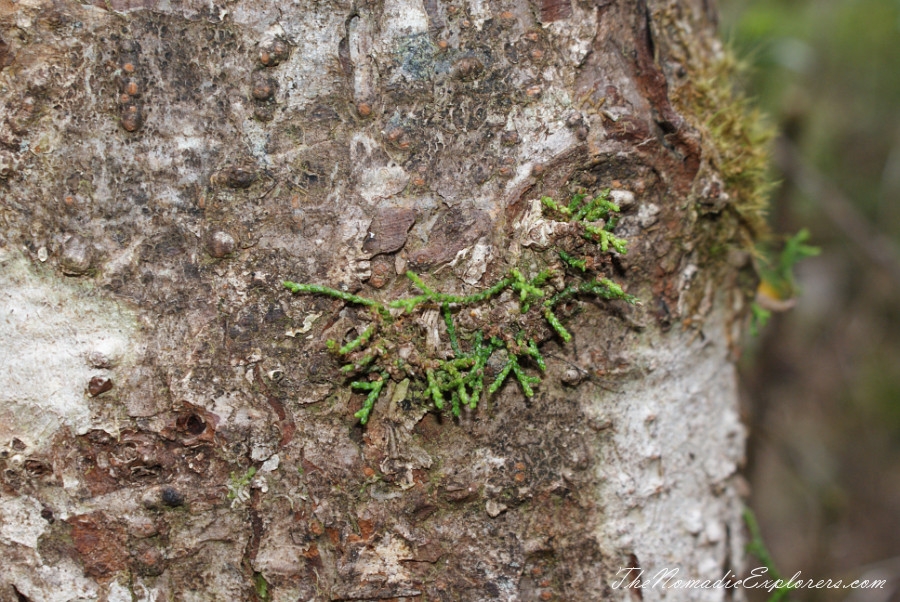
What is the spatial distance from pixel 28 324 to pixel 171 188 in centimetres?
36

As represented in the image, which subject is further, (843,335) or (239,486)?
(843,335)

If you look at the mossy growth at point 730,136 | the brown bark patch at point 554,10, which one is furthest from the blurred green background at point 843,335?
the brown bark patch at point 554,10

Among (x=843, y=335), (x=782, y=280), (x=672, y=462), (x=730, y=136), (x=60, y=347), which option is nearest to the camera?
(x=60, y=347)

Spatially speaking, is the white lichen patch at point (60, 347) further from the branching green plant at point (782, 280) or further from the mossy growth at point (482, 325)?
the branching green plant at point (782, 280)

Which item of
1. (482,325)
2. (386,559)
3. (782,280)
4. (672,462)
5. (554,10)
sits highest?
(554,10)

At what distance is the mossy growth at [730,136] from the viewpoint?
4.42ft

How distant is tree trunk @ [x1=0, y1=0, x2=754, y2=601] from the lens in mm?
1106

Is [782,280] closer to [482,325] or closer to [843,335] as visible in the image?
[482,325]

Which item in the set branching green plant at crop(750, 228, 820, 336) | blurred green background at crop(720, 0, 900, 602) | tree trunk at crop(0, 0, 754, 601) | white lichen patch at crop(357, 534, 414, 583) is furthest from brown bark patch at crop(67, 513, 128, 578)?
blurred green background at crop(720, 0, 900, 602)

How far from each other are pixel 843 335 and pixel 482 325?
512cm

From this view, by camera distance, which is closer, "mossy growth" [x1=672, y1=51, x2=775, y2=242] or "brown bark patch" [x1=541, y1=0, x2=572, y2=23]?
"brown bark patch" [x1=541, y1=0, x2=572, y2=23]

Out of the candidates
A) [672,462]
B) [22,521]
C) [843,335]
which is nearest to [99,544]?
[22,521]

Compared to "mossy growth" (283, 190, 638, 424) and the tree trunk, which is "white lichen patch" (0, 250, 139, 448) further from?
"mossy growth" (283, 190, 638, 424)

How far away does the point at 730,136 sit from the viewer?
1455 millimetres
